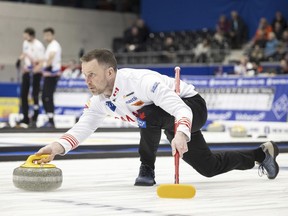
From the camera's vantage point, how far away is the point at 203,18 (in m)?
25.7

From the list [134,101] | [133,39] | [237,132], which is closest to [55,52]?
[237,132]

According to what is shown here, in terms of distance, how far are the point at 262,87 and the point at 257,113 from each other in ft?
1.78

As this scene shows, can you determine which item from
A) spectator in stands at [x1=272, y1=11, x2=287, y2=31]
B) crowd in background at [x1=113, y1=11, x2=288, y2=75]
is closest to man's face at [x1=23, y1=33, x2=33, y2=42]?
crowd in background at [x1=113, y1=11, x2=288, y2=75]

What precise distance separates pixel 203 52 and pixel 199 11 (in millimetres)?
4851

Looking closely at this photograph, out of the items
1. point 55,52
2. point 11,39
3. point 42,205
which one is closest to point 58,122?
point 55,52

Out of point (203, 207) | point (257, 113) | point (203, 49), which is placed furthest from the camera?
point (203, 49)

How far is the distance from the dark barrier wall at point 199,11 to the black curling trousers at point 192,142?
1865 centimetres

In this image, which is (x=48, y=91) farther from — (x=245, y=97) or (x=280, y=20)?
(x=280, y=20)

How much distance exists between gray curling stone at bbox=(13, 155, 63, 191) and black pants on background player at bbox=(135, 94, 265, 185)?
0.65 m

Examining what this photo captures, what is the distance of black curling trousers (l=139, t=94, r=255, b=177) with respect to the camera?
484cm

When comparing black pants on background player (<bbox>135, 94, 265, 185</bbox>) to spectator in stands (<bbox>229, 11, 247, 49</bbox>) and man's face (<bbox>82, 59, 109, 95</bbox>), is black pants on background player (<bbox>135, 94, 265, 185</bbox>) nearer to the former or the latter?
man's face (<bbox>82, 59, 109, 95</bbox>)

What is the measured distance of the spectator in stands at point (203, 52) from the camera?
69.9ft

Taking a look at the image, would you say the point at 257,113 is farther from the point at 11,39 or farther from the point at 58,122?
the point at 11,39

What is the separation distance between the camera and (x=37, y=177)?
4.55m
